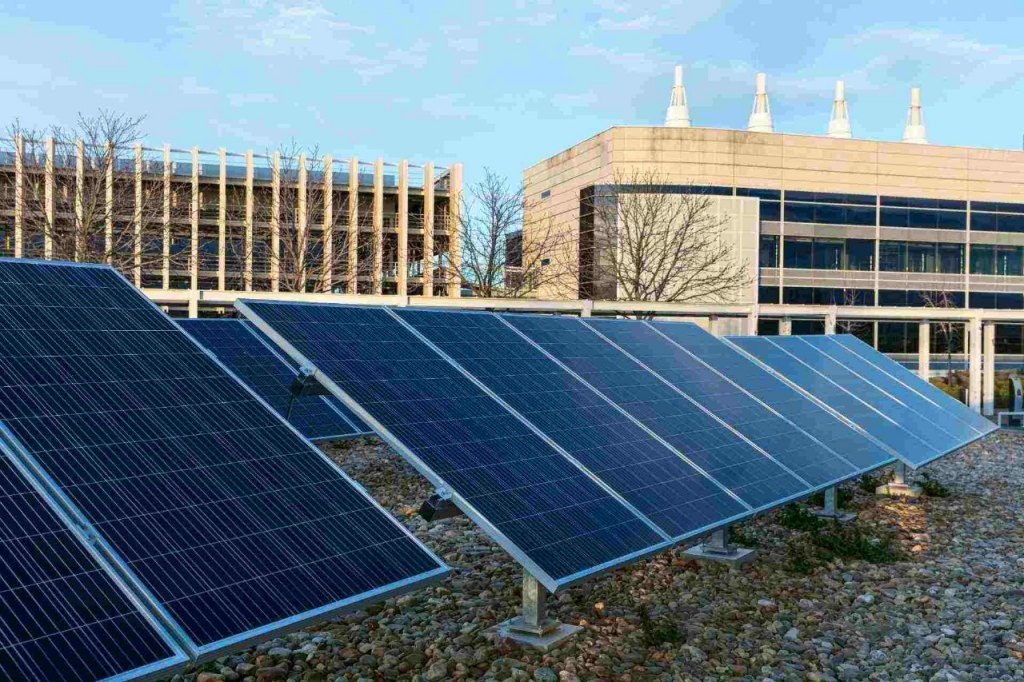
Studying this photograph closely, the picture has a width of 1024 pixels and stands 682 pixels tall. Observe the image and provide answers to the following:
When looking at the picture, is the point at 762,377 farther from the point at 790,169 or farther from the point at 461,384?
the point at 790,169

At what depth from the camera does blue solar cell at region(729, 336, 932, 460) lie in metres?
14.3

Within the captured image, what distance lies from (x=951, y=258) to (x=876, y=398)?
6300 centimetres

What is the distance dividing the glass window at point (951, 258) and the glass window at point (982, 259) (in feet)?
3.59

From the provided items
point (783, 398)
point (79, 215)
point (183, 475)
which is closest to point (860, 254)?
point (79, 215)

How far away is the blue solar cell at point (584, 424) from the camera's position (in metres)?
8.44

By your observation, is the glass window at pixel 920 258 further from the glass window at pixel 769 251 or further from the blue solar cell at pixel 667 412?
the blue solar cell at pixel 667 412

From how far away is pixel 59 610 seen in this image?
4367 mm

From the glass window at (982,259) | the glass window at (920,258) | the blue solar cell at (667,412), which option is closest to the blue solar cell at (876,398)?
the blue solar cell at (667,412)

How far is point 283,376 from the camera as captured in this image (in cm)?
1451

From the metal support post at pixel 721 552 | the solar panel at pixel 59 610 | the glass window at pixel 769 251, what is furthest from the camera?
the glass window at pixel 769 251

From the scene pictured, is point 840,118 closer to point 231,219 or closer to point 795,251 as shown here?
point 795,251

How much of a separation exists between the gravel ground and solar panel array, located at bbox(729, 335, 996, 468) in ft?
5.80

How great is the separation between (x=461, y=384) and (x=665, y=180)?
5958 cm

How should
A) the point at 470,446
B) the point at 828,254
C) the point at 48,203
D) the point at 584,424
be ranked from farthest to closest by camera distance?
1. the point at 828,254
2. the point at 48,203
3. the point at 584,424
4. the point at 470,446
